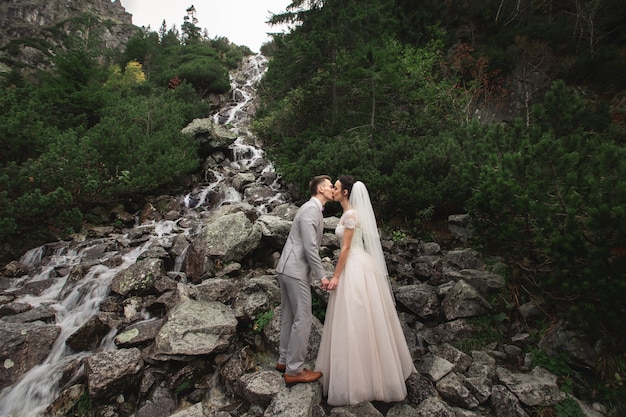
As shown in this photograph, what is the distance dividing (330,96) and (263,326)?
12248 mm

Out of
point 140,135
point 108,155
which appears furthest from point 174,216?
point 140,135

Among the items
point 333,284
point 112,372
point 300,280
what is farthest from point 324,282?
point 112,372

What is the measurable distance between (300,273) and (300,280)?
8 centimetres

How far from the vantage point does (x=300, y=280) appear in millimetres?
3424

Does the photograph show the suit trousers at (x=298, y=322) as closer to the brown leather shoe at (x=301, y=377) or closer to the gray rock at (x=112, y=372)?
the brown leather shoe at (x=301, y=377)

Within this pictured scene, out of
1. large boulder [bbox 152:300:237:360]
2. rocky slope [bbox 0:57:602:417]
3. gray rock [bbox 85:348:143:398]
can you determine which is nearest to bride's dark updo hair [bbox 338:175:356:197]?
rocky slope [bbox 0:57:602:417]

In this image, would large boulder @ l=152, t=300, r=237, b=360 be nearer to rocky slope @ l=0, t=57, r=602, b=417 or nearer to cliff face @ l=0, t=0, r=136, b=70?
rocky slope @ l=0, t=57, r=602, b=417

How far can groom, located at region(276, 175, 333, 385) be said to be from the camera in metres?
3.40

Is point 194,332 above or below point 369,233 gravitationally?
below

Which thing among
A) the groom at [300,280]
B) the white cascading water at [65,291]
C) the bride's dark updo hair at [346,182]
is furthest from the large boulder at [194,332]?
the bride's dark updo hair at [346,182]

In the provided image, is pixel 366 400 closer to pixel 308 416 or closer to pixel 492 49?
pixel 308 416

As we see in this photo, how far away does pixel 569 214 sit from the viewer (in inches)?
124

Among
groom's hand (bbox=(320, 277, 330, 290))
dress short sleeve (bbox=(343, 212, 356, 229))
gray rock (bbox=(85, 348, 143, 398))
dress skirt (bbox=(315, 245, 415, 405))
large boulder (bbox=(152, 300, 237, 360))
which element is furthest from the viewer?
large boulder (bbox=(152, 300, 237, 360))

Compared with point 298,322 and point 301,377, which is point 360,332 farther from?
point 301,377
